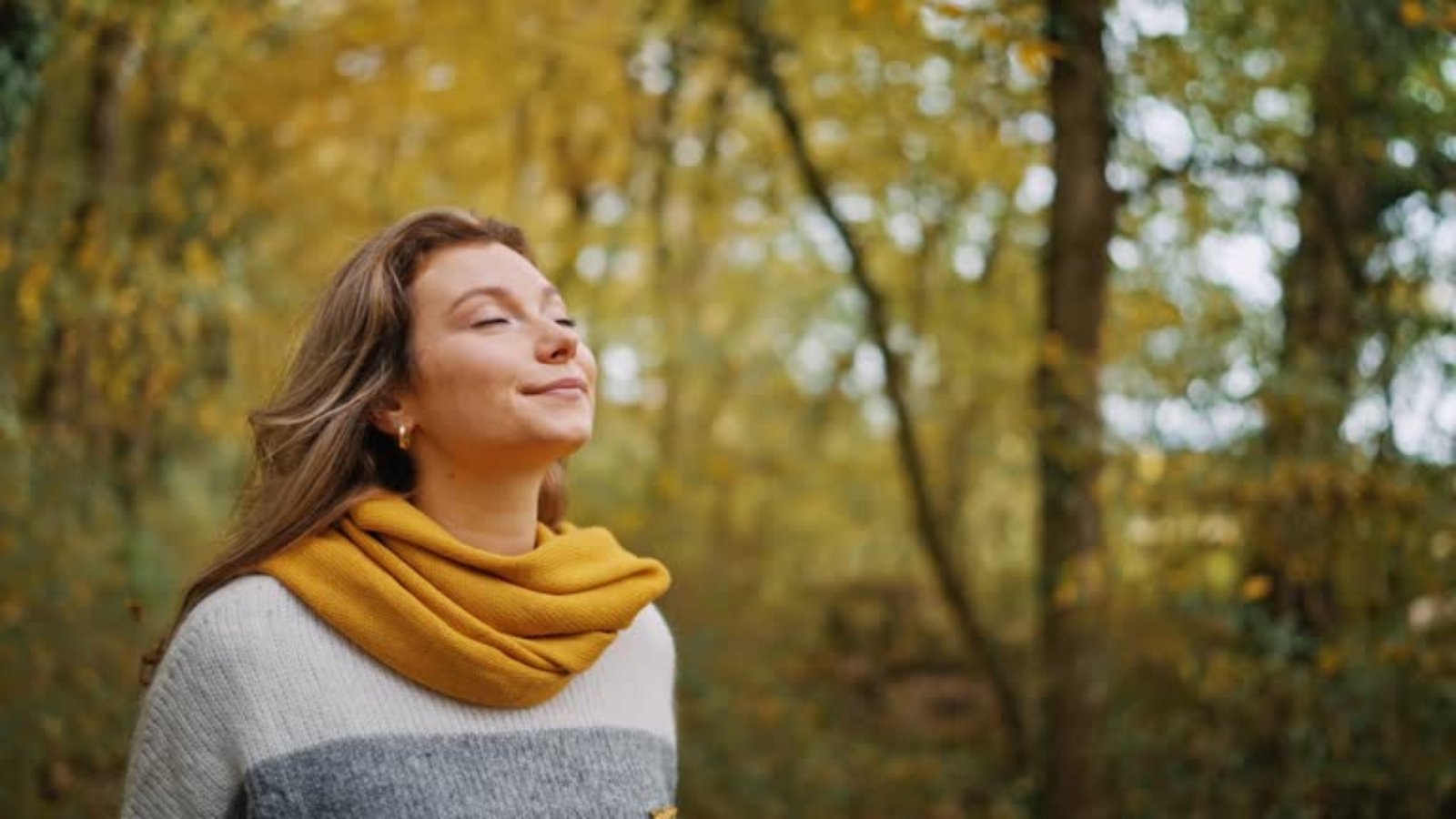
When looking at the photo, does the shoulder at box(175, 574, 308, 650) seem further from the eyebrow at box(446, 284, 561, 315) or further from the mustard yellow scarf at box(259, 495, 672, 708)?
the eyebrow at box(446, 284, 561, 315)

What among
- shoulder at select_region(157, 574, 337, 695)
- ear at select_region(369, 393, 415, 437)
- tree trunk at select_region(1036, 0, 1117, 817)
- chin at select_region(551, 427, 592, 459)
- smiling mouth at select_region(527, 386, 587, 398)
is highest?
smiling mouth at select_region(527, 386, 587, 398)

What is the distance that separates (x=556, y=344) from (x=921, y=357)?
256 inches

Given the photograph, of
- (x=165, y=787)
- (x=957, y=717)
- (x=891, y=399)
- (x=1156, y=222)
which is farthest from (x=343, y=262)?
(x=957, y=717)

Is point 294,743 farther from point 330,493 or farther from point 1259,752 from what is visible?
point 1259,752

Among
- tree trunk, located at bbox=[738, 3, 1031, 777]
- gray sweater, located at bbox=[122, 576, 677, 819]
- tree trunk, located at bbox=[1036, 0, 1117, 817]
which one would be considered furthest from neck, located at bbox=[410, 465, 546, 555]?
tree trunk, located at bbox=[738, 3, 1031, 777]

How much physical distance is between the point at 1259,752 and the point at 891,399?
1751 millimetres

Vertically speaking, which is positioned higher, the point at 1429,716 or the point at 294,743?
the point at 294,743

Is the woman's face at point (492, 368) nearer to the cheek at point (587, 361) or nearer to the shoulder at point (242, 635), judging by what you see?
the cheek at point (587, 361)

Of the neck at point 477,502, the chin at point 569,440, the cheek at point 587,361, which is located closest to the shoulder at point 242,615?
the neck at point 477,502

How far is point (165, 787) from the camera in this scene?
5.90 ft

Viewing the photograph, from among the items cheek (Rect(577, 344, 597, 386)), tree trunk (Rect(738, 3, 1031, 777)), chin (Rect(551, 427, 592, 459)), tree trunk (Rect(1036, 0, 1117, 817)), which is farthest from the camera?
tree trunk (Rect(738, 3, 1031, 777))

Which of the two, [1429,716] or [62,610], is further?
[62,610]

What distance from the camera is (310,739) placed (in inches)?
70.4

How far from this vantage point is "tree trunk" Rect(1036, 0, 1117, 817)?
15.1 ft
